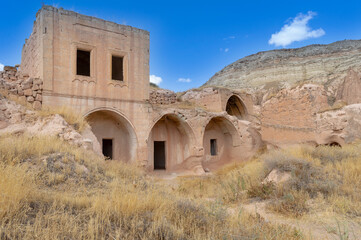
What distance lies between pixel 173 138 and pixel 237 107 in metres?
7.59

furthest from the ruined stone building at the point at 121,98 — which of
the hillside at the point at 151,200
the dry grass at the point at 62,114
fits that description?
the hillside at the point at 151,200

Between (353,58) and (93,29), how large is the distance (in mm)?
37542

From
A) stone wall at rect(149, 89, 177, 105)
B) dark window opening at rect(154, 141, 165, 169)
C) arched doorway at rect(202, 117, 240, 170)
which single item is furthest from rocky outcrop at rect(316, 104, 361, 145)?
dark window opening at rect(154, 141, 165, 169)

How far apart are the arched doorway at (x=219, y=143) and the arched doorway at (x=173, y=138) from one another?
170cm

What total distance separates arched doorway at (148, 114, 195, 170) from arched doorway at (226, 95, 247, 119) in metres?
6.84

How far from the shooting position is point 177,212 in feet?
10.5

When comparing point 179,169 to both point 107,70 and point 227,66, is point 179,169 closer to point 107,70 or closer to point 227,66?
point 107,70

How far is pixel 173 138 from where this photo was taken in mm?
14469

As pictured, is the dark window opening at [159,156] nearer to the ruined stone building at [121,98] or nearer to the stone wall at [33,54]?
the ruined stone building at [121,98]

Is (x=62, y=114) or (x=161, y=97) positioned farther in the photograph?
(x=161, y=97)

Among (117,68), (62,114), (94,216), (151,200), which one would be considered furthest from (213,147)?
(94,216)

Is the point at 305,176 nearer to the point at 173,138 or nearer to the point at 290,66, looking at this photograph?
the point at 173,138

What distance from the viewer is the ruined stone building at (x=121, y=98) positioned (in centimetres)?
1006

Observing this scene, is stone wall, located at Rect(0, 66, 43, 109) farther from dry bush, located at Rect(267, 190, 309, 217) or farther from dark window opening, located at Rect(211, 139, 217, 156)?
dark window opening, located at Rect(211, 139, 217, 156)
